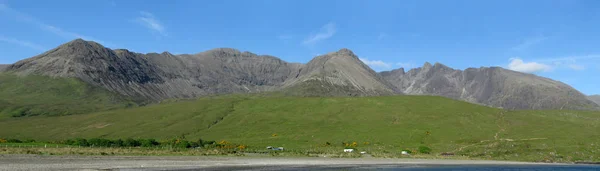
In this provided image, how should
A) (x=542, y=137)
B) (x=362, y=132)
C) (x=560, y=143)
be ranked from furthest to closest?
(x=362, y=132) → (x=542, y=137) → (x=560, y=143)

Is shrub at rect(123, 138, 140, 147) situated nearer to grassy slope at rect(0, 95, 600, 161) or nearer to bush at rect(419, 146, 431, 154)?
grassy slope at rect(0, 95, 600, 161)

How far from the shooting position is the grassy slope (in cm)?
11204

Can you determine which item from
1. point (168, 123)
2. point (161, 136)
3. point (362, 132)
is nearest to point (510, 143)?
point (362, 132)

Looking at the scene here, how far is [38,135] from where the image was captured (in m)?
194

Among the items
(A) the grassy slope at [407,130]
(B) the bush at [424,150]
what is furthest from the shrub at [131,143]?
(B) the bush at [424,150]

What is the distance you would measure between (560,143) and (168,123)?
144 m

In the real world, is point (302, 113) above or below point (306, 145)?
above

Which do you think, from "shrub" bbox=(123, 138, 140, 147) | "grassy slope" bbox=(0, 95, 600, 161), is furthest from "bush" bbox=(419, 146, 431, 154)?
"shrub" bbox=(123, 138, 140, 147)

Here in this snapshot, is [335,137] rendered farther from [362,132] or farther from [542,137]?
[542,137]

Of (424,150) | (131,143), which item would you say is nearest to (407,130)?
(424,150)

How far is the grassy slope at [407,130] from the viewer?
112 m

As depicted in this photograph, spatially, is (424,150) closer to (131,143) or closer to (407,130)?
(407,130)

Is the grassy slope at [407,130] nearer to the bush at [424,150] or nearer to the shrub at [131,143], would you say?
the bush at [424,150]

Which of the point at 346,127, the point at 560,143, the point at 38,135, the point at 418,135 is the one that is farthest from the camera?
the point at 38,135
